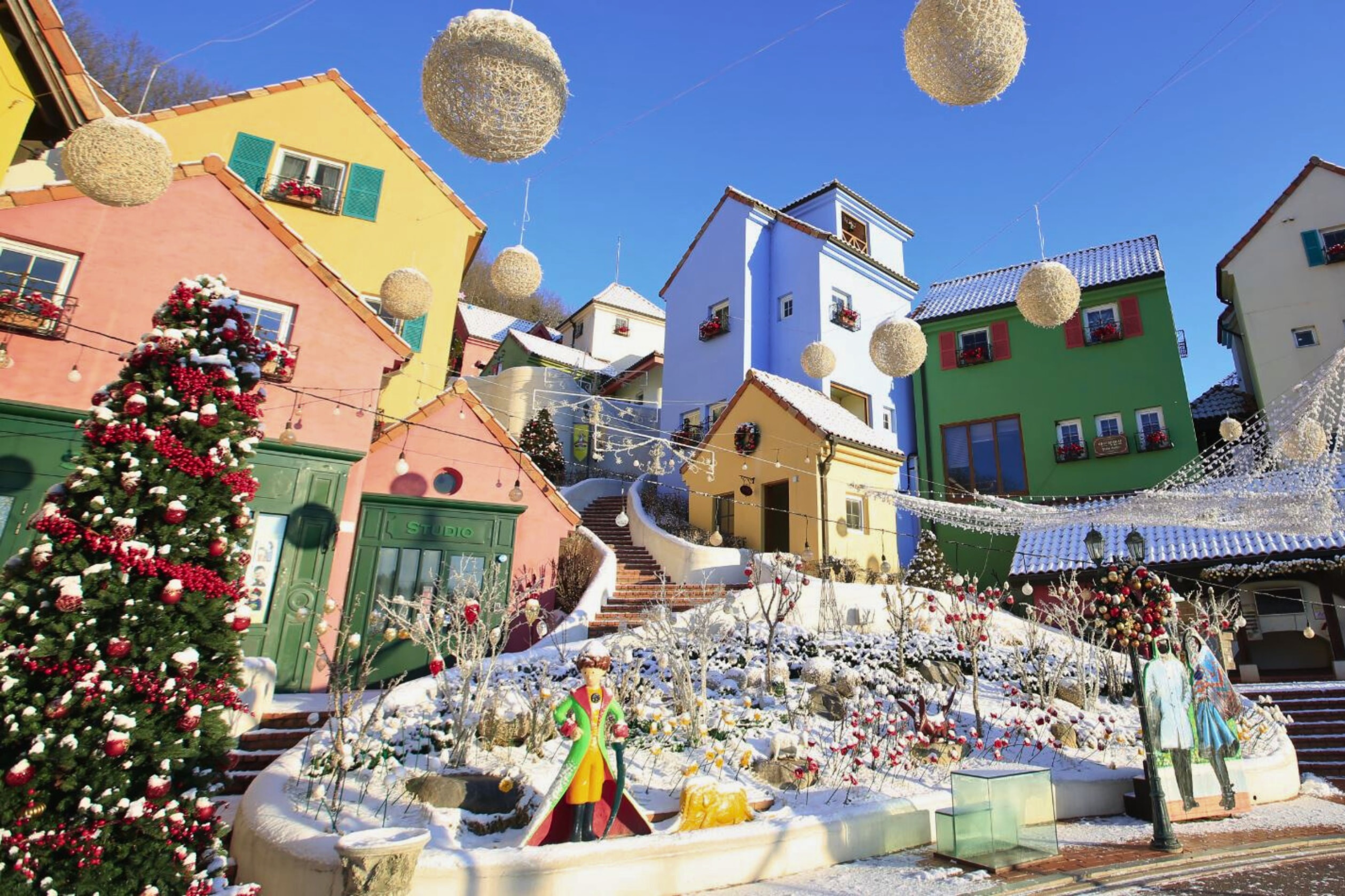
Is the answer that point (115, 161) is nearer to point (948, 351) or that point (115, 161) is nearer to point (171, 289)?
point (171, 289)

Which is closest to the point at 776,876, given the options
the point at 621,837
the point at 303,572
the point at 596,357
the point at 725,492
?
the point at 621,837

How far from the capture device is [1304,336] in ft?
56.8

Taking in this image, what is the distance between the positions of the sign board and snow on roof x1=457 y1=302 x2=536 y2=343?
23.2 meters

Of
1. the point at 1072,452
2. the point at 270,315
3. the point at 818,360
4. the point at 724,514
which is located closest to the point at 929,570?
the point at 724,514

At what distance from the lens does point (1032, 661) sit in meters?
11.0

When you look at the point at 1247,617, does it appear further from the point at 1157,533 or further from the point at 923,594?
the point at 923,594

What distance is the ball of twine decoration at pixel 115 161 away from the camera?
222 inches

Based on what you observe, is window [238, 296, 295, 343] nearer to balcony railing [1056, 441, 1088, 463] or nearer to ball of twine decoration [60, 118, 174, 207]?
ball of twine decoration [60, 118, 174, 207]

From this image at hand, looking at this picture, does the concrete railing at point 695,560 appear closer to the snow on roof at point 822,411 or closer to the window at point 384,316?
the snow on roof at point 822,411

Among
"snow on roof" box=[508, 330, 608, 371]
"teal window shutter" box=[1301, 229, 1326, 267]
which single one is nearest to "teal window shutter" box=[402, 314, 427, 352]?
"snow on roof" box=[508, 330, 608, 371]

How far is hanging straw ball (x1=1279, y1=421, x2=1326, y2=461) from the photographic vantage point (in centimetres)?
1103

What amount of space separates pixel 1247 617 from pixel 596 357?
903 inches

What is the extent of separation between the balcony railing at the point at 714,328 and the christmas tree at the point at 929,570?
29.4 ft

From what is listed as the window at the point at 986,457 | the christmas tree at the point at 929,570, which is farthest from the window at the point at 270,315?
the window at the point at 986,457
